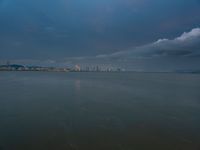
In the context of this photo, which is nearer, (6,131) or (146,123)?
(6,131)

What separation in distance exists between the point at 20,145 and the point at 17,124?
2.95 m

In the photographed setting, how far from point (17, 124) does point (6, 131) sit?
106cm

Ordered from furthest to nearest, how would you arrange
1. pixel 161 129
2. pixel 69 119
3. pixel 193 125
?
pixel 69 119 → pixel 193 125 → pixel 161 129

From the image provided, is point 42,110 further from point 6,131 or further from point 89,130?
point 89,130

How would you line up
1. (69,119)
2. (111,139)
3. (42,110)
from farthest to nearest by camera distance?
(42,110) < (69,119) < (111,139)

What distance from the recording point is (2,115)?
11328 millimetres

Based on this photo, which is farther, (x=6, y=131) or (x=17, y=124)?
(x=17, y=124)

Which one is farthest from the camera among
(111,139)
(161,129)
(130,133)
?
(161,129)

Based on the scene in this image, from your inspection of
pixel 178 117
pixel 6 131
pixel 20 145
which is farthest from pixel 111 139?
pixel 178 117

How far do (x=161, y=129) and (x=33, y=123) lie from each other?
28.4 ft

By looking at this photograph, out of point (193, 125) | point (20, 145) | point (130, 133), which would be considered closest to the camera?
point (20, 145)

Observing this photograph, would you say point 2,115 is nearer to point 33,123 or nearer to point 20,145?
point 33,123

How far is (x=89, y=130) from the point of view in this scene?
9180 millimetres

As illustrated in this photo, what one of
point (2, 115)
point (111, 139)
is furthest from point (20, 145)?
point (2, 115)
